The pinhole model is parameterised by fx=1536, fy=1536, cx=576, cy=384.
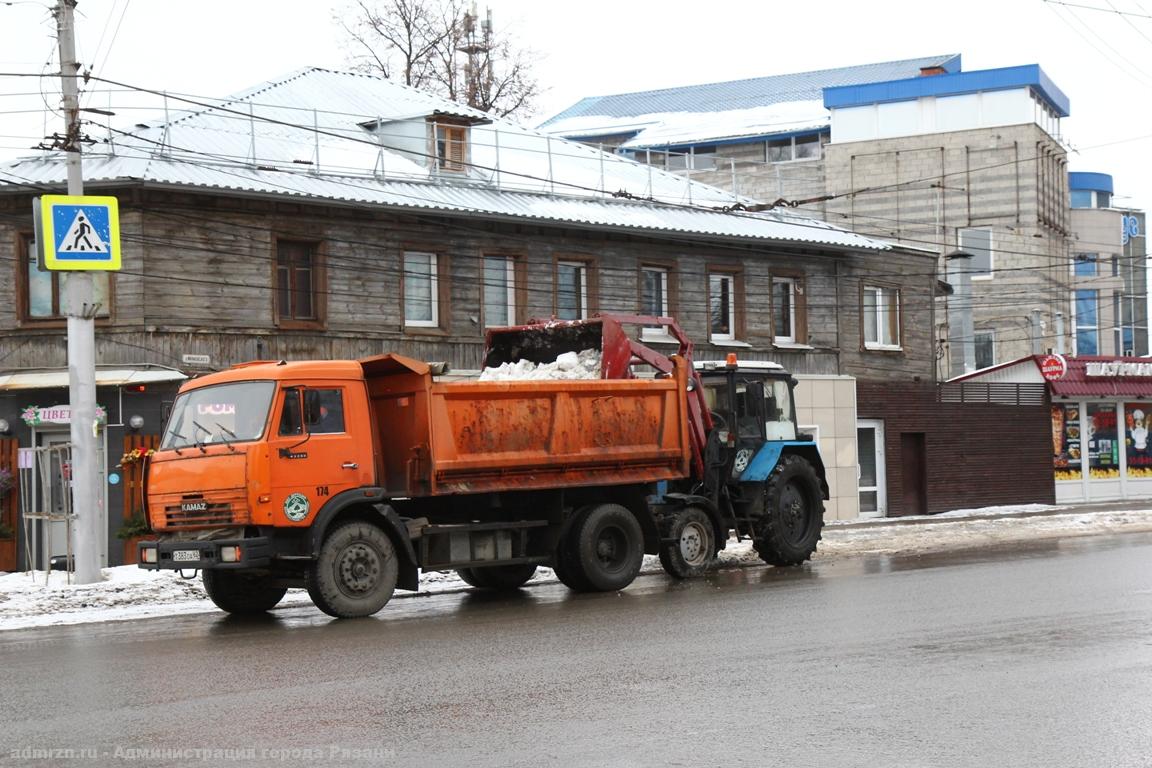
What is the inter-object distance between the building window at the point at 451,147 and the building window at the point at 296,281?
412cm

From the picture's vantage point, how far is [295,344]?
25.1 m

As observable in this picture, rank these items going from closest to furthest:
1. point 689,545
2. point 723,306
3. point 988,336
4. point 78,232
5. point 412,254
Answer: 1. point 78,232
2. point 689,545
3. point 412,254
4. point 723,306
5. point 988,336

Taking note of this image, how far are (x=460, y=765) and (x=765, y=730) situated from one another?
1.75 m

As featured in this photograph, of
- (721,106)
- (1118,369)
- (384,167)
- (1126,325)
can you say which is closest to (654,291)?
(384,167)

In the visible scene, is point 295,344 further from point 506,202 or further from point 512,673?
point 512,673

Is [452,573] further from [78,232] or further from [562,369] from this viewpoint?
[78,232]

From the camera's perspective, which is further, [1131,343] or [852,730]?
[1131,343]

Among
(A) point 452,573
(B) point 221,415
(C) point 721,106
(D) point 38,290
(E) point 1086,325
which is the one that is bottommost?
(A) point 452,573

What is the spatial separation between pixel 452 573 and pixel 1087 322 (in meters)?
52.8

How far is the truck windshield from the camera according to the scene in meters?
15.1

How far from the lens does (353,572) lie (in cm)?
1519

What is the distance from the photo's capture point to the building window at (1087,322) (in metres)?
66.4

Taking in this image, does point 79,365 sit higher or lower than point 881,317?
lower

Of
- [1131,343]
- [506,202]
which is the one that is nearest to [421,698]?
[506,202]
